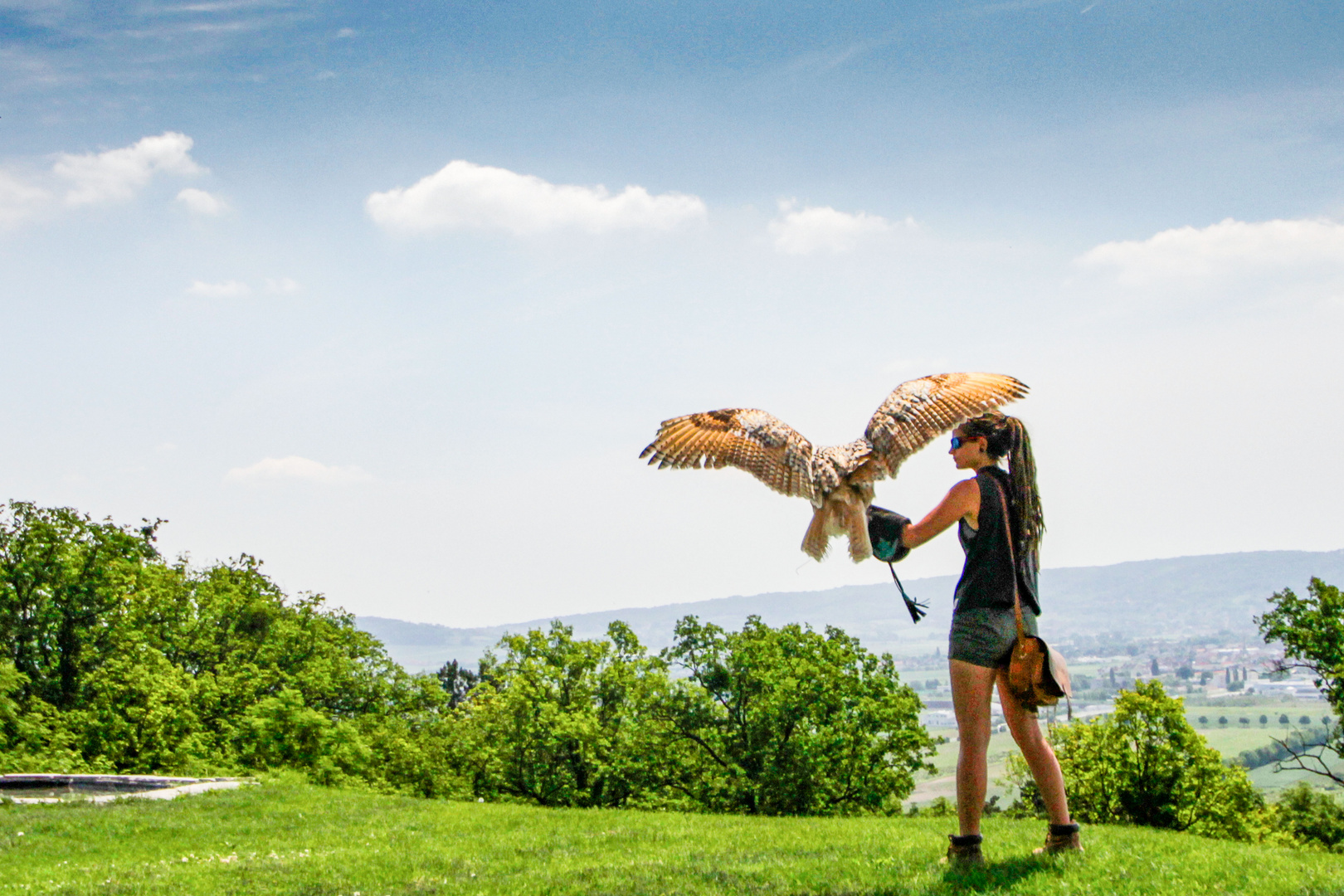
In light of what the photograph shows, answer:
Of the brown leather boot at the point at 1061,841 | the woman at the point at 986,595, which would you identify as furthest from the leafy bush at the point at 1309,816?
the woman at the point at 986,595

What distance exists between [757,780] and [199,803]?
79.1ft

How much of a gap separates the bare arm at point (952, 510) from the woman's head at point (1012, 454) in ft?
1.11

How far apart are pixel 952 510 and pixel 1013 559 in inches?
19.9

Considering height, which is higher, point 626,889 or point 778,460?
point 778,460

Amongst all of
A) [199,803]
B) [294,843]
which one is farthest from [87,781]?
[294,843]

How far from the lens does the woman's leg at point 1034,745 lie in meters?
5.89

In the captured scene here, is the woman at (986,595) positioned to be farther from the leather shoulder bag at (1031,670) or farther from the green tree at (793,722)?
the green tree at (793,722)

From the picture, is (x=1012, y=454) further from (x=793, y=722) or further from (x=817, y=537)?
(x=793, y=722)

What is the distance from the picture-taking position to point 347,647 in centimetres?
4697

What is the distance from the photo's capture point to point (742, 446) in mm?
6871

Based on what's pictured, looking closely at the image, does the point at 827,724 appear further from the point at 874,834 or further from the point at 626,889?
the point at 626,889

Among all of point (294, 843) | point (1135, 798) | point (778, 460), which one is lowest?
point (1135, 798)

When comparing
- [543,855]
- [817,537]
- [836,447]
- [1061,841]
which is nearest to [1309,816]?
[543,855]

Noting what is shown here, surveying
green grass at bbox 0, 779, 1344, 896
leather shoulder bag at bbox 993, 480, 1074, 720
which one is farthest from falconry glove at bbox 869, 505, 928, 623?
green grass at bbox 0, 779, 1344, 896
